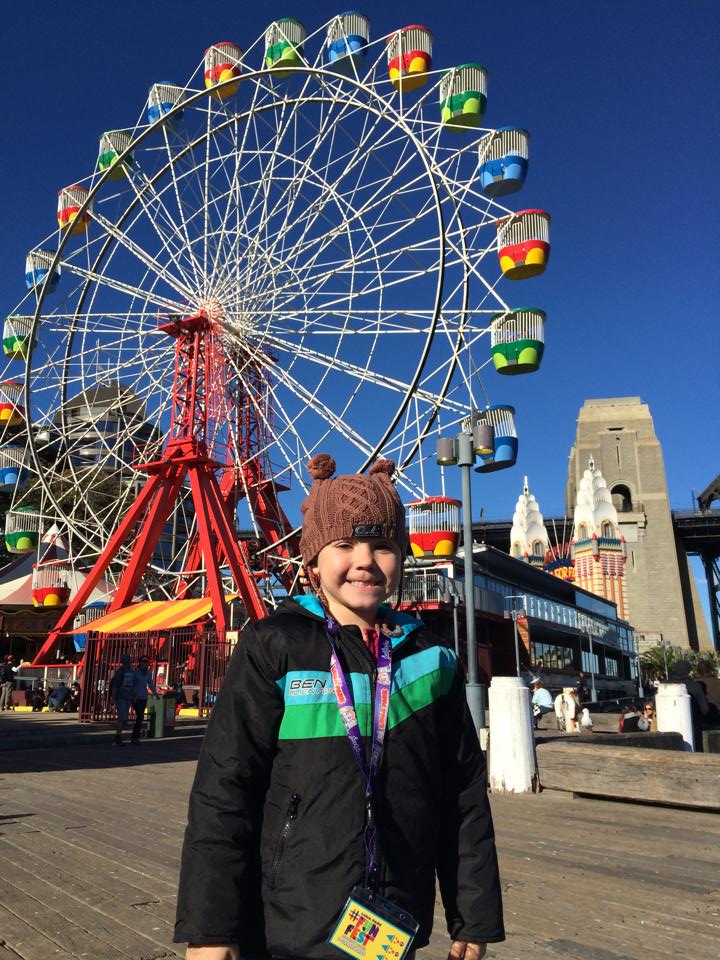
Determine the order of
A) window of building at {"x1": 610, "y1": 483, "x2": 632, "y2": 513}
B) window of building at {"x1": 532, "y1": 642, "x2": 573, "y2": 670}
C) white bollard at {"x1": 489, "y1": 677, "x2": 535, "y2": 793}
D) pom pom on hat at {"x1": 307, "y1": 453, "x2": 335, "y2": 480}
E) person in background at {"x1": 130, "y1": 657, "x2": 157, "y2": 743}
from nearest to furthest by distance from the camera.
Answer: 1. pom pom on hat at {"x1": 307, "y1": 453, "x2": 335, "y2": 480}
2. white bollard at {"x1": 489, "y1": 677, "x2": 535, "y2": 793}
3. person in background at {"x1": 130, "y1": 657, "x2": 157, "y2": 743}
4. window of building at {"x1": 532, "y1": 642, "x2": 573, "y2": 670}
5. window of building at {"x1": 610, "y1": 483, "x2": 632, "y2": 513}

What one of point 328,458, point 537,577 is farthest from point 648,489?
point 328,458

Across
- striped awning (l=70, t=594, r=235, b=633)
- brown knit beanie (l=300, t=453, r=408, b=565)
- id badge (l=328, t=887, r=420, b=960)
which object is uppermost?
striped awning (l=70, t=594, r=235, b=633)

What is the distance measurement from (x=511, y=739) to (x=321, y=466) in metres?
7.27

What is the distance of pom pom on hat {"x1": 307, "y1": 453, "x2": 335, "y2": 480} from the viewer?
302 cm

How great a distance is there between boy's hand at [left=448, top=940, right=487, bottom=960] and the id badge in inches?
9.3

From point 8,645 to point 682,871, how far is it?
139ft

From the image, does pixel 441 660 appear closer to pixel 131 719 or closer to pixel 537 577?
pixel 131 719

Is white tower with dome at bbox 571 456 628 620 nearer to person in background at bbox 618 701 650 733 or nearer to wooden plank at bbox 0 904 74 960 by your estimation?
person in background at bbox 618 701 650 733

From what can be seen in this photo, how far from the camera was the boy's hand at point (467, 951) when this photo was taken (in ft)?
6.93

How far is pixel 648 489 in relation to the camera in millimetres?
91688

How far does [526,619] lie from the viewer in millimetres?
46281

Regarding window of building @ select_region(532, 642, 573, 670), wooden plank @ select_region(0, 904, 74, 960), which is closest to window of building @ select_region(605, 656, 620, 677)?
window of building @ select_region(532, 642, 573, 670)

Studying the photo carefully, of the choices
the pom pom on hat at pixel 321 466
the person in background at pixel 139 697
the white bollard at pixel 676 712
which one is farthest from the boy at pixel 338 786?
the person in background at pixel 139 697

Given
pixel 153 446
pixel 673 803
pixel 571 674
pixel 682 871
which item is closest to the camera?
pixel 682 871
